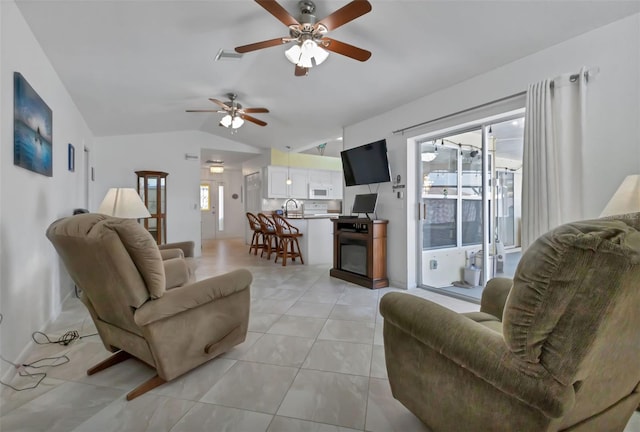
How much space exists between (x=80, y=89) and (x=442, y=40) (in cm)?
387

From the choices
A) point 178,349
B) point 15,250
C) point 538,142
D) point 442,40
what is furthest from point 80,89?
point 538,142

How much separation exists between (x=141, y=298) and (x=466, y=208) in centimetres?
371

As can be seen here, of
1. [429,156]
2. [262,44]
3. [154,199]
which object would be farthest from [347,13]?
[154,199]

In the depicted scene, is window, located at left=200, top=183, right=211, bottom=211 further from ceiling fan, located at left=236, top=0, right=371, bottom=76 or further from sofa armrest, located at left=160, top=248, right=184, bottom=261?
ceiling fan, located at left=236, top=0, right=371, bottom=76

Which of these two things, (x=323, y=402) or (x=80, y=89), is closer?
(x=323, y=402)

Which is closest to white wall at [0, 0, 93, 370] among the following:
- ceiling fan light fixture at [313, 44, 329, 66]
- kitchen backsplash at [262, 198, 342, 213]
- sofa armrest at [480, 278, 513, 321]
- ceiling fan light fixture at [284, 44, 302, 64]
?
ceiling fan light fixture at [284, 44, 302, 64]

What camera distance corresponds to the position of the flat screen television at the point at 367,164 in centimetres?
385

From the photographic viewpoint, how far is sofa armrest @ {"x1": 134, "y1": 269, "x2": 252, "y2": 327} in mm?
1443

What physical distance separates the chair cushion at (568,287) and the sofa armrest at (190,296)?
4.92 ft

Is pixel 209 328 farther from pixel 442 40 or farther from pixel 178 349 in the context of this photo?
pixel 442 40

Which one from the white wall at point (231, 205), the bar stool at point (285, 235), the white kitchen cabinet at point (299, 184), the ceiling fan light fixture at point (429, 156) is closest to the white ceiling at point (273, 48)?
the ceiling fan light fixture at point (429, 156)

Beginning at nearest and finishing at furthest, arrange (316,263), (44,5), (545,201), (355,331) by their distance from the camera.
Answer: (44,5), (545,201), (355,331), (316,263)

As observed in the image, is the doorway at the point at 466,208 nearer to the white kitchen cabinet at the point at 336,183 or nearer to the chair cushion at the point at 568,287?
the chair cushion at the point at 568,287

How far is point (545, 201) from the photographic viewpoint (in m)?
2.25
